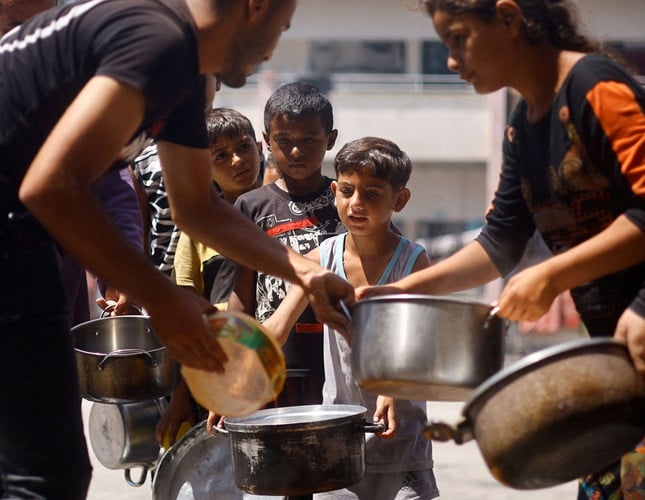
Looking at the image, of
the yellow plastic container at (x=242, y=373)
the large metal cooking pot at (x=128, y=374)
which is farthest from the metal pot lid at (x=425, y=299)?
the large metal cooking pot at (x=128, y=374)

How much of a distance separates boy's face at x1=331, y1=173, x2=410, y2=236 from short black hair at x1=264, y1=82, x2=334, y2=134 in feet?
1.95

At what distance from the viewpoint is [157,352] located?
4117 mm

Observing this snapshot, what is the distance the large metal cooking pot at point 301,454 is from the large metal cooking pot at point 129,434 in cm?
126

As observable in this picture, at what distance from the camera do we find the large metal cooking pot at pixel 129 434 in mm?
4801

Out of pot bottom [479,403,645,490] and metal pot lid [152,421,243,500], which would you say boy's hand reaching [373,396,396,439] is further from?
pot bottom [479,403,645,490]

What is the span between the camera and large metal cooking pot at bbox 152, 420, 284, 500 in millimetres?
4328

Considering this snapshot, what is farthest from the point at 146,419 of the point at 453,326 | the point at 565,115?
the point at 565,115

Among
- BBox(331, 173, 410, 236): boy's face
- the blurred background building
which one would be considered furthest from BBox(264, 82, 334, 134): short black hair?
the blurred background building

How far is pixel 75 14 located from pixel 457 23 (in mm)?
Result: 916

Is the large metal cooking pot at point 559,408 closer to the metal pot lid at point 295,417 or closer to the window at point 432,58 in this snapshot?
the metal pot lid at point 295,417

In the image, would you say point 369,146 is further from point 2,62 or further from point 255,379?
point 2,62

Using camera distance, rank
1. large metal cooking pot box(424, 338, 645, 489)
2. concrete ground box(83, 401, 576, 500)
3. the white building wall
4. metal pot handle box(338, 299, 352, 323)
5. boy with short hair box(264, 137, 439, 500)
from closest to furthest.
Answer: large metal cooking pot box(424, 338, 645, 489)
metal pot handle box(338, 299, 352, 323)
boy with short hair box(264, 137, 439, 500)
concrete ground box(83, 401, 576, 500)
the white building wall

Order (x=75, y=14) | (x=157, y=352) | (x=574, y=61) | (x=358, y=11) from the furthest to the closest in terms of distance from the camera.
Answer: (x=358, y=11) → (x=157, y=352) → (x=574, y=61) → (x=75, y=14)

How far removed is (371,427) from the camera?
3.66 meters
